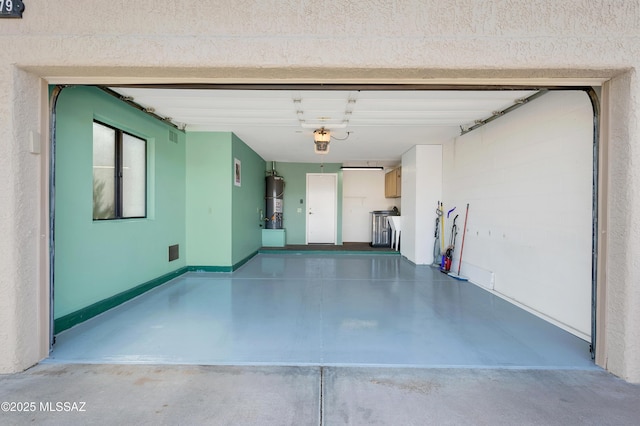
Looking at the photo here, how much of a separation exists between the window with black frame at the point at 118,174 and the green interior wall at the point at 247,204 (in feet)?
4.92

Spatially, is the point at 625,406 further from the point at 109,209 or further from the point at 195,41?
the point at 109,209

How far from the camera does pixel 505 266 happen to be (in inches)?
158

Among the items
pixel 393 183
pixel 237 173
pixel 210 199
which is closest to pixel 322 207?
pixel 393 183

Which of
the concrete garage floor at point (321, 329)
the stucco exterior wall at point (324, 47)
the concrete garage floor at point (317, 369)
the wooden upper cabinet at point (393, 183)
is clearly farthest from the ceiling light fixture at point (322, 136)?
the wooden upper cabinet at point (393, 183)

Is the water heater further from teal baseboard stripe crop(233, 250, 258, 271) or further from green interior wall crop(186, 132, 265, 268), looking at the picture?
green interior wall crop(186, 132, 265, 268)

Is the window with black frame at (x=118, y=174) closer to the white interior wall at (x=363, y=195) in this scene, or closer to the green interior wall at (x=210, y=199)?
the green interior wall at (x=210, y=199)

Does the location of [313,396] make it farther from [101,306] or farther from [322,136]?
[322,136]

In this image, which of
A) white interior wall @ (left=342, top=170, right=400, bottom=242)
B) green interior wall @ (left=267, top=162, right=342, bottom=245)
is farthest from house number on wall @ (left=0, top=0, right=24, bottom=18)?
white interior wall @ (left=342, top=170, right=400, bottom=242)

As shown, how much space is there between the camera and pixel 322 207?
30.3 ft

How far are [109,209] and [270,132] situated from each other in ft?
8.92

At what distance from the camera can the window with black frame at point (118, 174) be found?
3.40m

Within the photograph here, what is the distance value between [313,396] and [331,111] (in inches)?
128

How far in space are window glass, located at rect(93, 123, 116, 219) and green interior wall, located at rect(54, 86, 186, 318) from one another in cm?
14

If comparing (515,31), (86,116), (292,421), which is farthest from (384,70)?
(86,116)
